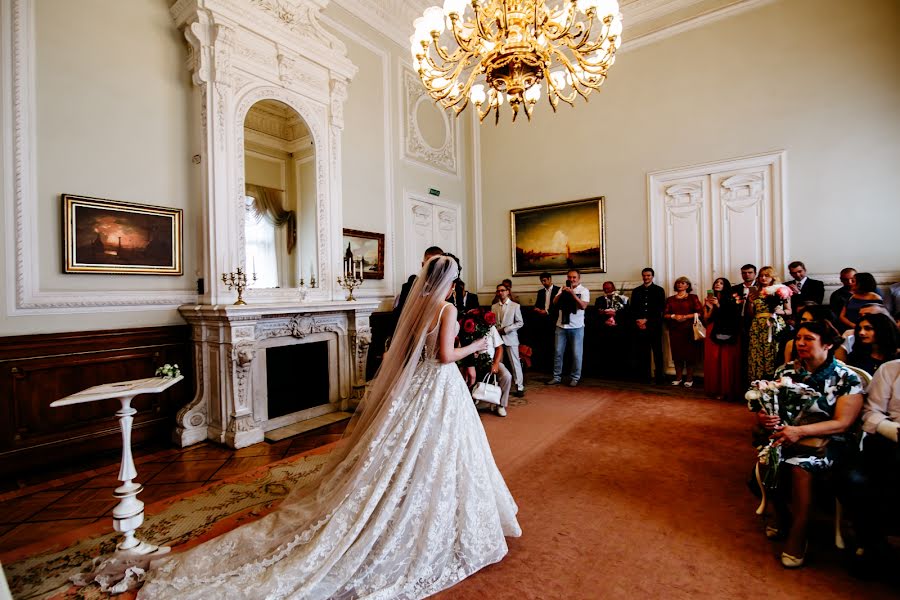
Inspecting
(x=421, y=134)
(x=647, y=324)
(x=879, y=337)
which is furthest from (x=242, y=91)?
(x=647, y=324)

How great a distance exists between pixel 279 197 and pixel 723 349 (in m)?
5.71

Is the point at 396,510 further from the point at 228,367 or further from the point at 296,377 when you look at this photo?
the point at 296,377

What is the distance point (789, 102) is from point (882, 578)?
604cm

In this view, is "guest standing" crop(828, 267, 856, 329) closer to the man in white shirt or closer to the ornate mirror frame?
the man in white shirt

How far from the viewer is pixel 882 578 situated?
203 cm

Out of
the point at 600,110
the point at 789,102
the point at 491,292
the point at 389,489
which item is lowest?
the point at 389,489

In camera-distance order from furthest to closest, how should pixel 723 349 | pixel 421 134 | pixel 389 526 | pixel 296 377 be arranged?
pixel 421 134 → pixel 723 349 → pixel 296 377 → pixel 389 526

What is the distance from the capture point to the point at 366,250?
6.32 m

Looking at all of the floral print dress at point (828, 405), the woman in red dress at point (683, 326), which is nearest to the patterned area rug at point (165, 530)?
the floral print dress at point (828, 405)

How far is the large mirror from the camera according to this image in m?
4.94

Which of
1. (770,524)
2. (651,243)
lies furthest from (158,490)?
(651,243)

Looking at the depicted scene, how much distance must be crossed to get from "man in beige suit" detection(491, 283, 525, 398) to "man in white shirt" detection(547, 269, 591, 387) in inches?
38.6

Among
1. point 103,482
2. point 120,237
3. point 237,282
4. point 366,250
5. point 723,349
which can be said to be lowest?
point 103,482

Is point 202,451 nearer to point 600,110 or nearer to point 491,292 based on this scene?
point 491,292
